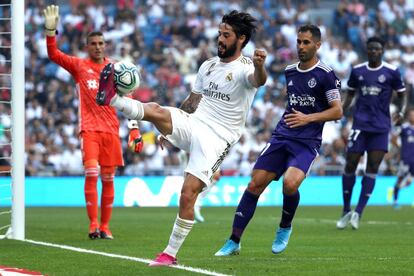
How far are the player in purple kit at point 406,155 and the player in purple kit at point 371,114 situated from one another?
8.20 m

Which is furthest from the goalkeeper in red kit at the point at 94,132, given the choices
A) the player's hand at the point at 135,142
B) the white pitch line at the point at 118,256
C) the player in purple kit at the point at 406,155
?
the player in purple kit at the point at 406,155

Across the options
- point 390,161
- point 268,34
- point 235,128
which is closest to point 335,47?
point 268,34

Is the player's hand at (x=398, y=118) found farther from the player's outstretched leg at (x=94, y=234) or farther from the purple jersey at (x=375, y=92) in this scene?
the player's outstretched leg at (x=94, y=234)

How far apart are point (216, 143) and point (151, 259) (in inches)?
53.3

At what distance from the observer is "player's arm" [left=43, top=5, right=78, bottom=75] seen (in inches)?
467

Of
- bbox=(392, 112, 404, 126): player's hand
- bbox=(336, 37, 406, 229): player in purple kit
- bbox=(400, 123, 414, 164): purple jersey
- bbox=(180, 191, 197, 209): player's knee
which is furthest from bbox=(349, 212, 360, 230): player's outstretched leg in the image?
bbox=(400, 123, 414, 164): purple jersey

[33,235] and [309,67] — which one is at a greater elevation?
[309,67]

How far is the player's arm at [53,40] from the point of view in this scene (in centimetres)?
1187

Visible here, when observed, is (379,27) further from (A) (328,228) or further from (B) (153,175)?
(A) (328,228)

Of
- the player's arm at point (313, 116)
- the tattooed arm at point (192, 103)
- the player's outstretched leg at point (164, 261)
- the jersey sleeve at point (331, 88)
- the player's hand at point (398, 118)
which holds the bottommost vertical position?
the player's outstretched leg at point (164, 261)

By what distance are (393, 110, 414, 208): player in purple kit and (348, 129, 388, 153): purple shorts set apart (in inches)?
325

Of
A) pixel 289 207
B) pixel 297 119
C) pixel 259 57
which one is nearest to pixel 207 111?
pixel 259 57

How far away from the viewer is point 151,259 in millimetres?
9695

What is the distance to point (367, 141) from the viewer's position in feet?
49.9
